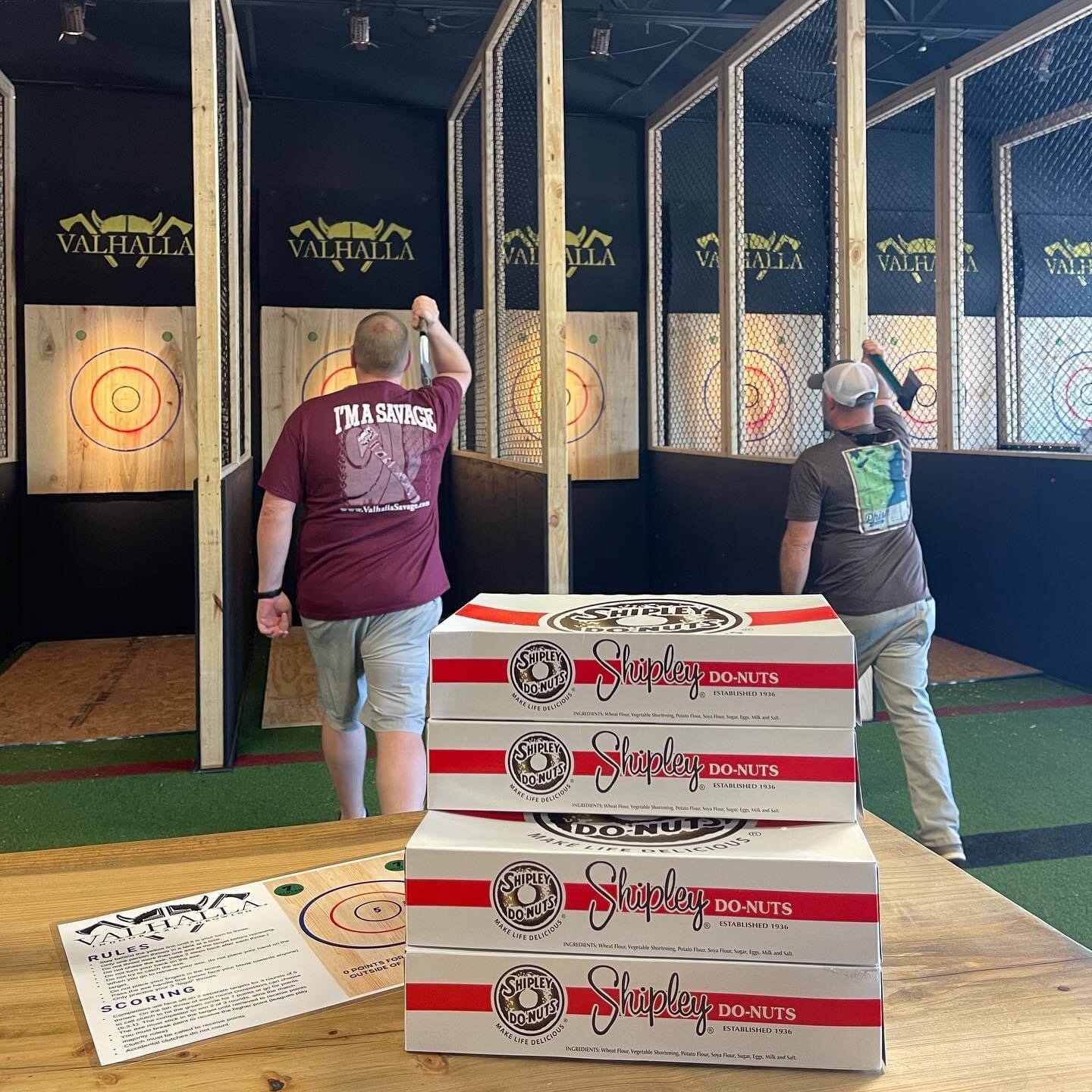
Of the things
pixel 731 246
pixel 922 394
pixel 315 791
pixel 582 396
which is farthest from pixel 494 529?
pixel 922 394

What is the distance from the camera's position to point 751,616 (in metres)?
0.86

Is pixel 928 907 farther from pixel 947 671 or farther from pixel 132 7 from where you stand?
pixel 132 7

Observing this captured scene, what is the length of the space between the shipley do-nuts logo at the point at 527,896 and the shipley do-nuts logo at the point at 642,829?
0.04 metres

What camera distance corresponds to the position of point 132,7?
565 cm

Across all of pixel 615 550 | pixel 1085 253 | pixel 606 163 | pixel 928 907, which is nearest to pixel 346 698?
pixel 928 907

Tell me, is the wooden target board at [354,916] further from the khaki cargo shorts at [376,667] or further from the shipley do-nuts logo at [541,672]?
the khaki cargo shorts at [376,667]

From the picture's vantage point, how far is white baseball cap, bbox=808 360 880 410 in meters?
3.05

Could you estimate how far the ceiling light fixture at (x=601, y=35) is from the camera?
18.5 feet

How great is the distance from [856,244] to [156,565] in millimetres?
4319

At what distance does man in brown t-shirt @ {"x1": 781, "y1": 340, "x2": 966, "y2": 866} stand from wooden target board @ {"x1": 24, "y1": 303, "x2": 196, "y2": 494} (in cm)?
425

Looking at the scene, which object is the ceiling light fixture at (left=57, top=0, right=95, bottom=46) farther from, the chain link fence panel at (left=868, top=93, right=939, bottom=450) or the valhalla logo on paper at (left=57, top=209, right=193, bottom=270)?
the chain link fence panel at (left=868, top=93, right=939, bottom=450)

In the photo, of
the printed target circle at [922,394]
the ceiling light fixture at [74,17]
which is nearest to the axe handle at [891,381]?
the printed target circle at [922,394]

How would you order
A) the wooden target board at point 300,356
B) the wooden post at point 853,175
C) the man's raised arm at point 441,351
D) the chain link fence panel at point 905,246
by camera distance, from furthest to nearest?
the chain link fence panel at point 905,246 → the wooden target board at point 300,356 → the wooden post at point 853,175 → the man's raised arm at point 441,351

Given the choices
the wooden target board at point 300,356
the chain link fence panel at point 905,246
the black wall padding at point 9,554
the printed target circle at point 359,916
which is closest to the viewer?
the printed target circle at point 359,916
